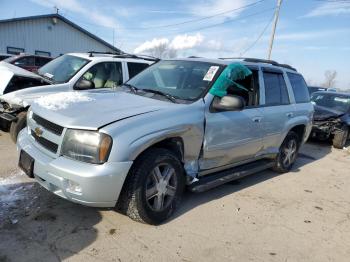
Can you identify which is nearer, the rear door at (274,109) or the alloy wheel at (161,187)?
the alloy wheel at (161,187)

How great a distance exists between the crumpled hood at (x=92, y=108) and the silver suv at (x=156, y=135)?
0.03 feet

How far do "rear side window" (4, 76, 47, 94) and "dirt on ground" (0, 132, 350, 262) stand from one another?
198cm

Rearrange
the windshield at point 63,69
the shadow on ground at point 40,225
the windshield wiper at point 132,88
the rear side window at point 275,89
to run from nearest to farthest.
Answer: the shadow on ground at point 40,225 → the windshield wiper at point 132,88 → the rear side window at point 275,89 → the windshield at point 63,69

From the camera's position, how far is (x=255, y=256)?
3.57m

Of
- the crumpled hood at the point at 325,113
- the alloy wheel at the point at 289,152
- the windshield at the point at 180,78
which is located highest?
the windshield at the point at 180,78

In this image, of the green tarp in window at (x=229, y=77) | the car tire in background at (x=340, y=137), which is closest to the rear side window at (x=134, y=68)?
the green tarp in window at (x=229, y=77)

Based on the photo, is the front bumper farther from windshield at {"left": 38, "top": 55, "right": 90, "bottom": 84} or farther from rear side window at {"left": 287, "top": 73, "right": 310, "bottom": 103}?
rear side window at {"left": 287, "top": 73, "right": 310, "bottom": 103}

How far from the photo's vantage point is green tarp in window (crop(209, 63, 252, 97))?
4.44 m

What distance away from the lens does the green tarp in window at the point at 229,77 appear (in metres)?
4.44

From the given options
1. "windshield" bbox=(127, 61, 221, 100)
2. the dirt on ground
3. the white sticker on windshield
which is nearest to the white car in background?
the dirt on ground

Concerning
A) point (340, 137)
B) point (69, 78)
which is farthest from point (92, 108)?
point (340, 137)

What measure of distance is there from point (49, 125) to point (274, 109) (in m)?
3.45

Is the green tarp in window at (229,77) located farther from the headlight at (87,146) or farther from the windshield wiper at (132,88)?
the headlight at (87,146)

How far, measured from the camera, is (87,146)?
3.33 meters
